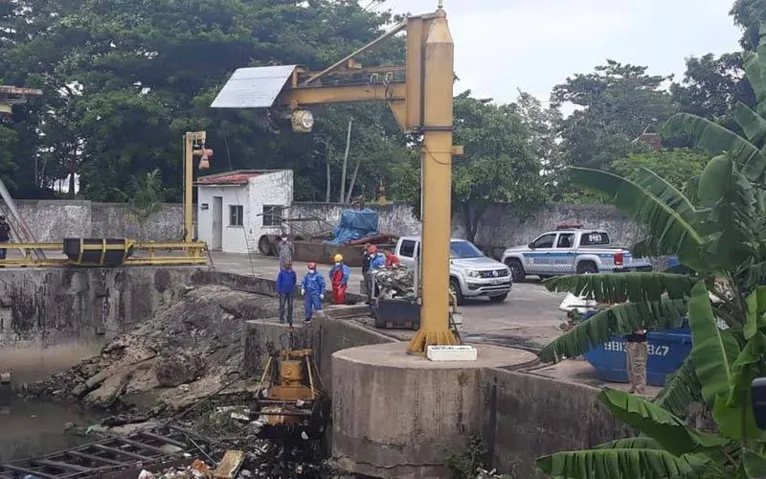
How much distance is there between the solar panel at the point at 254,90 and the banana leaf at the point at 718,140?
7001 millimetres

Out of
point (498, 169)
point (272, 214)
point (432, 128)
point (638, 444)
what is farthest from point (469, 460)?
point (272, 214)

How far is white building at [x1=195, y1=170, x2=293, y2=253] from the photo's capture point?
1469 inches

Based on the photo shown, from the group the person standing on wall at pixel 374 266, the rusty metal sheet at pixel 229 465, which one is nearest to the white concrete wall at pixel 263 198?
the person standing on wall at pixel 374 266

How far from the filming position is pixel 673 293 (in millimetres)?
9289

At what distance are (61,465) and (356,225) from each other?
1883cm

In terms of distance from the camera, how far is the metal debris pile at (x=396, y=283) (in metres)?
18.3

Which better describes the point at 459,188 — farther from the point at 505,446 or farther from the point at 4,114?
the point at 505,446

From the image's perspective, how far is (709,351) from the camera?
6996 mm

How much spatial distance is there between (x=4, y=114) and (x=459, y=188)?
14.4 metres

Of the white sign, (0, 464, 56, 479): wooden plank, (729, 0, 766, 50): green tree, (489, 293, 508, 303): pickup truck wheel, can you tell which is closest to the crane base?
the white sign

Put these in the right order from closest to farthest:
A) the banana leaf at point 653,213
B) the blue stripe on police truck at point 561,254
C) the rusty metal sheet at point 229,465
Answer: the banana leaf at point 653,213, the rusty metal sheet at point 229,465, the blue stripe on police truck at point 561,254

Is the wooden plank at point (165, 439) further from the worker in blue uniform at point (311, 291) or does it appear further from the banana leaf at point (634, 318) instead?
the banana leaf at point (634, 318)

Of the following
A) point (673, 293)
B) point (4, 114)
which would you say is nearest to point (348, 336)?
point (673, 293)

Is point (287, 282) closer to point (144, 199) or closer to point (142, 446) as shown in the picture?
point (142, 446)
